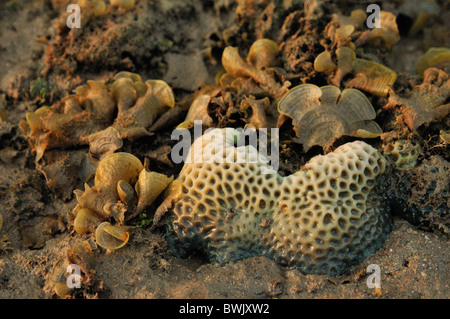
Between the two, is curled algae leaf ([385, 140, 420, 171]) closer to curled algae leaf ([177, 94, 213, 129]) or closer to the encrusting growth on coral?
the encrusting growth on coral

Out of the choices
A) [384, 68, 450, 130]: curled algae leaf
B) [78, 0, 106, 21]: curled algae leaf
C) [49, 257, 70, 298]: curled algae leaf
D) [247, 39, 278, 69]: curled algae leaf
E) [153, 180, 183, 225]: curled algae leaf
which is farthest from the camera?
[78, 0, 106, 21]: curled algae leaf

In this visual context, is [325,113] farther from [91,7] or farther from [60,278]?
[91,7]

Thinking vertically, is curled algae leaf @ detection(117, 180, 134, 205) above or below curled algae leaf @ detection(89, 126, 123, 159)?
below

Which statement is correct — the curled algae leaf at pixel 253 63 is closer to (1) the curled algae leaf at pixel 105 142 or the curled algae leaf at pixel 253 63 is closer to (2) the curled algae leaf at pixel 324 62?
(2) the curled algae leaf at pixel 324 62

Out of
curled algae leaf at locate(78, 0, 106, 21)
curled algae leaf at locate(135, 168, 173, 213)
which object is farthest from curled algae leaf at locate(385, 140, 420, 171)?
curled algae leaf at locate(78, 0, 106, 21)

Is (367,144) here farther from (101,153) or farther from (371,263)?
(101,153)

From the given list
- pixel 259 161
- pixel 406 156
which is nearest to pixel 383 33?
pixel 406 156
